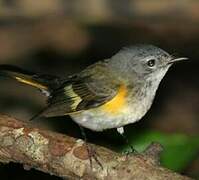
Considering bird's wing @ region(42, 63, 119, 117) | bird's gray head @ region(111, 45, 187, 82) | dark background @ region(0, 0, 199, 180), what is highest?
bird's gray head @ region(111, 45, 187, 82)

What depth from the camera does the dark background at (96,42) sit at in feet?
25.6

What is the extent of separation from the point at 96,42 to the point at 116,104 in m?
3.87

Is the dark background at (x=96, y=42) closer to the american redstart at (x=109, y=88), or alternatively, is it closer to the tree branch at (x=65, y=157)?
the american redstart at (x=109, y=88)

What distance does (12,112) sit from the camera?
797 cm

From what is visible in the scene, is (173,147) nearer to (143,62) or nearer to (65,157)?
(143,62)

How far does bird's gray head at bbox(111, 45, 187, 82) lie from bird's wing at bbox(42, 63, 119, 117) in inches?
5.4

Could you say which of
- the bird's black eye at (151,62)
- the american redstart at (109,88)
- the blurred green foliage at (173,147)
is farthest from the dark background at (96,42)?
the bird's black eye at (151,62)

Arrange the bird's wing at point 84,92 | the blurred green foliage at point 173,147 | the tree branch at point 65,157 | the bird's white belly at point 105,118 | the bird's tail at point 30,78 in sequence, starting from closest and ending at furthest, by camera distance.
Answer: the tree branch at point 65,157 < the bird's white belly at point 105,118 < the bird's wing at point 84,92 < the bird's tail at point 30,78 < the blurred green foliage at point 173,147

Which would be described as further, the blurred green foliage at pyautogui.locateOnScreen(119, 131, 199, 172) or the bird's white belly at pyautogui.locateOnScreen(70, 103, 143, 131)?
the blurred green foliage at pyautogui.locateOnScreen(119, 131, 199, 172)

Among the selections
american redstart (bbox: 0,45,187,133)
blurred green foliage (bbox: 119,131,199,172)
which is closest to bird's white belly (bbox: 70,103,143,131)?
american redstart (bbox: 0,45,187,133)

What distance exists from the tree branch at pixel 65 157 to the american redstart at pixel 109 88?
1.02 feet

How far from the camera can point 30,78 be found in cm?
562

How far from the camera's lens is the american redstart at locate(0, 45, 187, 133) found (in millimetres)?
5227

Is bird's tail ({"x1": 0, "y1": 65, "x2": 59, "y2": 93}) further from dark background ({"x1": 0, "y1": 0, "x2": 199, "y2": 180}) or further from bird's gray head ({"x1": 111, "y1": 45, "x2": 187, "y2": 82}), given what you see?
dark background ({"x1": 0, "y1": 0, "x2": 199, "y2": 180})
